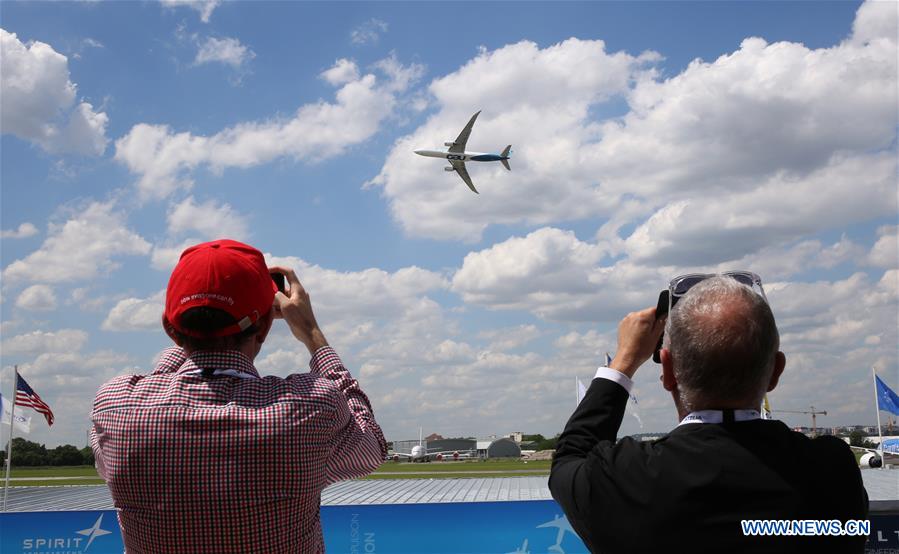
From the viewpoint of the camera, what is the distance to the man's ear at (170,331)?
2664 millimetres

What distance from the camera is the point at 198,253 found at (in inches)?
102

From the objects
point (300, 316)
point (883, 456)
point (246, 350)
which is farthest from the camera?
point (883, 456)

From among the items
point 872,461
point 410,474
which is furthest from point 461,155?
point 872,461

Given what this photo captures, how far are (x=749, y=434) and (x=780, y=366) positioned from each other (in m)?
0.33

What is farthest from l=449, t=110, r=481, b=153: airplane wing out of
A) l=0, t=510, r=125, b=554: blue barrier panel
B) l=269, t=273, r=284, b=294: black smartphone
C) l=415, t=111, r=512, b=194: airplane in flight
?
l=269, t=273, r=284, b=294: black smartphone

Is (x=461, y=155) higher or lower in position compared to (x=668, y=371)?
higher

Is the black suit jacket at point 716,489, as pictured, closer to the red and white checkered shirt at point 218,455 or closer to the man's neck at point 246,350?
the red and white checkered shirt at point 218,455

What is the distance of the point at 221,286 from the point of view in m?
2.51

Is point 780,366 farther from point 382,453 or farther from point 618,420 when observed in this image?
point 382,453

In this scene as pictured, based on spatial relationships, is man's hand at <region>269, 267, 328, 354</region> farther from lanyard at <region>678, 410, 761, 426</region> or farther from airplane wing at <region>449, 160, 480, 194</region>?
airplane wing at <region>449, 160, 480, 194</region>

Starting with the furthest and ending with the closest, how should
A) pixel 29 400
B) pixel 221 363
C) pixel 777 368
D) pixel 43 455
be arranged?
pixel 43 455, pixel 29 400, pixel 221 363, pixel 777 368

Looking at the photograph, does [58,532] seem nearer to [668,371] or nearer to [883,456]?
[668,371]

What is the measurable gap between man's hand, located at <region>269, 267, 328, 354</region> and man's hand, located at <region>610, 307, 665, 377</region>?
1111 mm

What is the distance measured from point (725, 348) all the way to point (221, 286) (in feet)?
5.27
